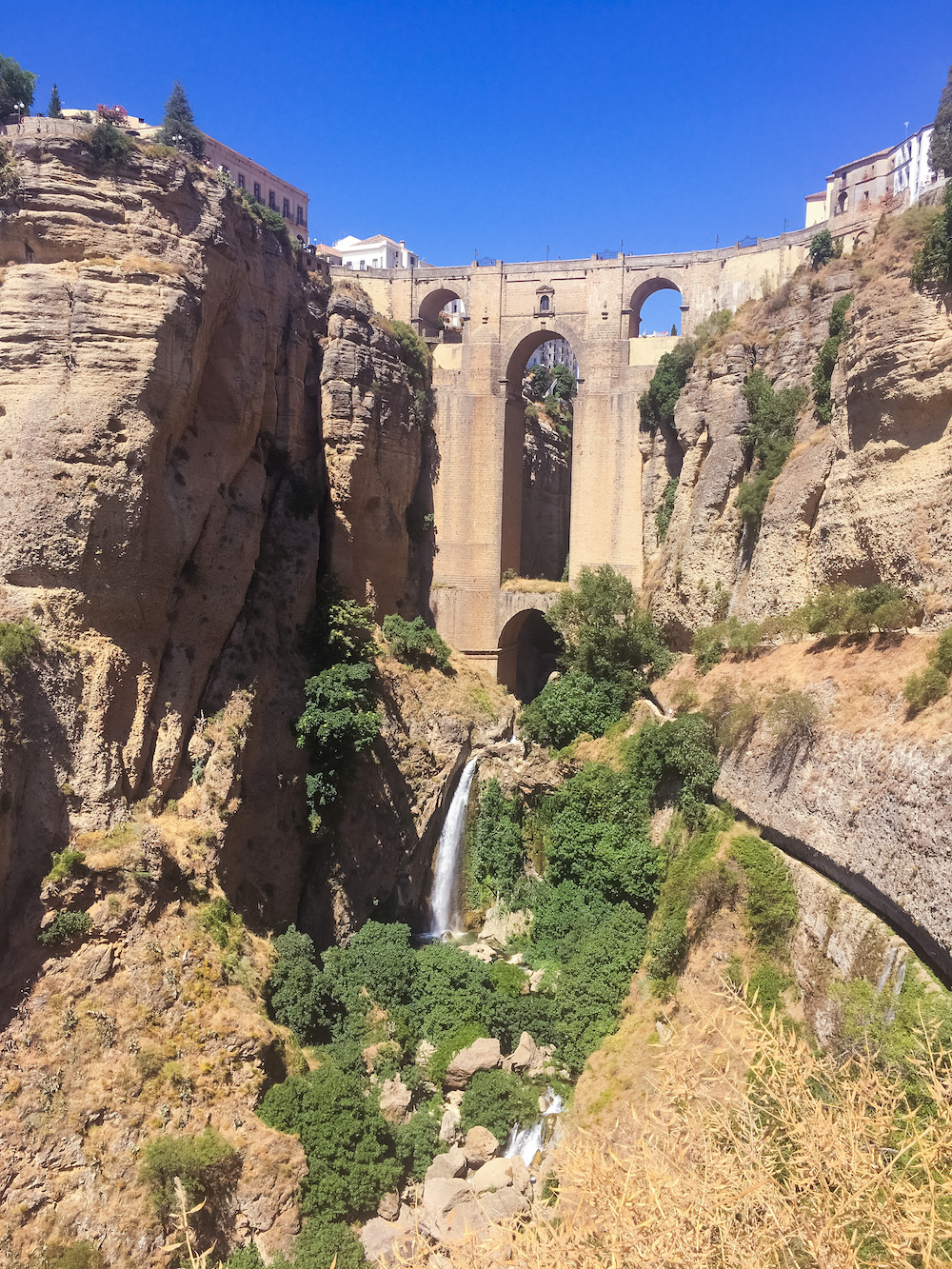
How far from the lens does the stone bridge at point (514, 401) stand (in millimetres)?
27125

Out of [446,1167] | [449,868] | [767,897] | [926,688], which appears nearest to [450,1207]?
[446,1167]

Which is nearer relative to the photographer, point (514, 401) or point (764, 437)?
point (764, 437)

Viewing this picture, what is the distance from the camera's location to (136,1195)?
12172 mm

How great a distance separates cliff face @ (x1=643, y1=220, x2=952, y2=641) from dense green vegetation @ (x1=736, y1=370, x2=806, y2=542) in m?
0.29

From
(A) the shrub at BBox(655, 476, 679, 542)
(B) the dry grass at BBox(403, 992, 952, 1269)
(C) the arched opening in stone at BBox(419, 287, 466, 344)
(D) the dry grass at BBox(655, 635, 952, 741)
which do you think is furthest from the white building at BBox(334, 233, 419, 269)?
(B) the dry grass at BBox(403, 992, 952, 1269)

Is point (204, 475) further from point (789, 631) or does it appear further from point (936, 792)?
point (936, 792)

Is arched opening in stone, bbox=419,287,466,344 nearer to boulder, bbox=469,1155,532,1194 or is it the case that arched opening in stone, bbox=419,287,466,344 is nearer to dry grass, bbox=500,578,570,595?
dry grass, bbox=500,578,570,595

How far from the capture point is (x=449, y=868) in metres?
22.2

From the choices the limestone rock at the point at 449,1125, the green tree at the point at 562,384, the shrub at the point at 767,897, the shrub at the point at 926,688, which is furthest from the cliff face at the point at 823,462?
the green tree at the point at 562,384

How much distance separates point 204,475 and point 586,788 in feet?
35.8

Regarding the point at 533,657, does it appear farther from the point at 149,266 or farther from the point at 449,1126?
the point at 149,266

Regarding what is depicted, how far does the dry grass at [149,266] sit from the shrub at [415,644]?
37.6 ft

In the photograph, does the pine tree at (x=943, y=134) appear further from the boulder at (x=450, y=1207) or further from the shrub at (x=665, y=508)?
the boulder at (x=450, y=1207)

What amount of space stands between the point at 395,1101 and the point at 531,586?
1689cm
